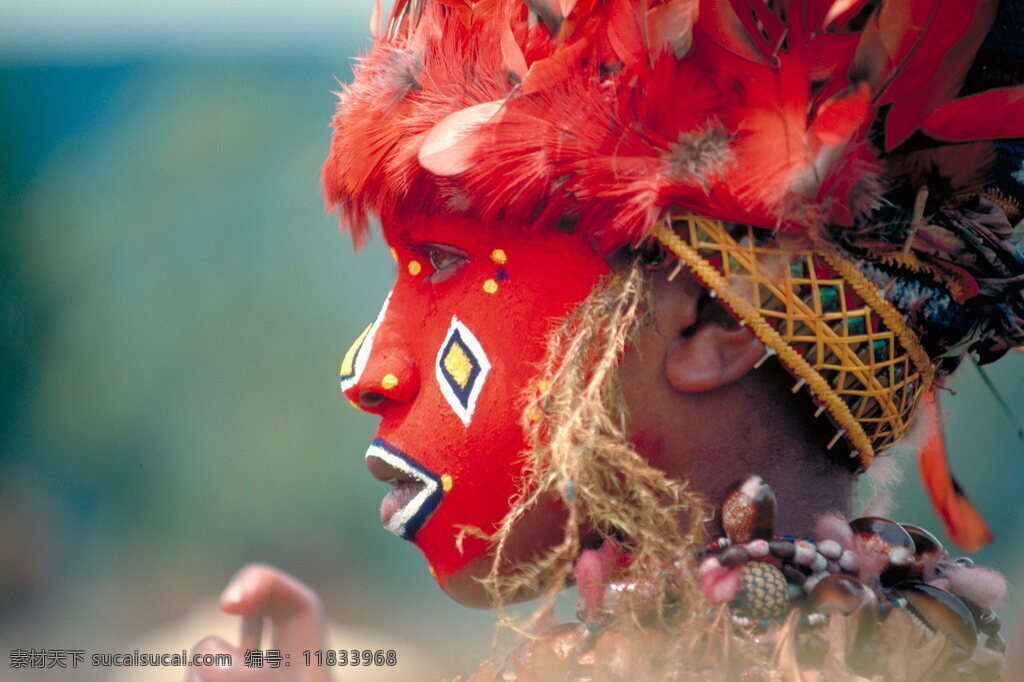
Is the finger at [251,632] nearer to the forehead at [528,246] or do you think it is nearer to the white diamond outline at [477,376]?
the white diamond outline at [477,376]

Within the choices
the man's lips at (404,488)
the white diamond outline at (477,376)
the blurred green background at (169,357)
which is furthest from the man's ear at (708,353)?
the blurred green background at (169,357)

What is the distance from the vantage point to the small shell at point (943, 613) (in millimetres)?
1366

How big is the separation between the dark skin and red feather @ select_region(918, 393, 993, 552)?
0.93ft

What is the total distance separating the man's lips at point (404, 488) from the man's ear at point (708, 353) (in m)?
0.35

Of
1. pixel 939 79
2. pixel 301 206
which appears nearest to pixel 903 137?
pixel 939 79

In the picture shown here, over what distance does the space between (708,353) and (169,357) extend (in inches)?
131

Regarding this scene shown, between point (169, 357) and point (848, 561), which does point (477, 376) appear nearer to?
point (848, 561)

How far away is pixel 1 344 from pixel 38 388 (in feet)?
0.82

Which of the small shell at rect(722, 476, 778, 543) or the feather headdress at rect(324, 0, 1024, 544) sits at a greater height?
the feather headdress at rect(324, 0, 1024, 544)

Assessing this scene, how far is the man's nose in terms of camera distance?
1.38 metres

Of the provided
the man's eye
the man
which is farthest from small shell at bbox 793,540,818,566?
the man's eye

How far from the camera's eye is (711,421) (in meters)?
1.34

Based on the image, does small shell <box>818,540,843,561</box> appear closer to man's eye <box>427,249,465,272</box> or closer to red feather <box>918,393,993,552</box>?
red feather <box>918,393,993,552</box>

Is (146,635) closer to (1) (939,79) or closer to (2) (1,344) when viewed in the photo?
(2) (1,344)
